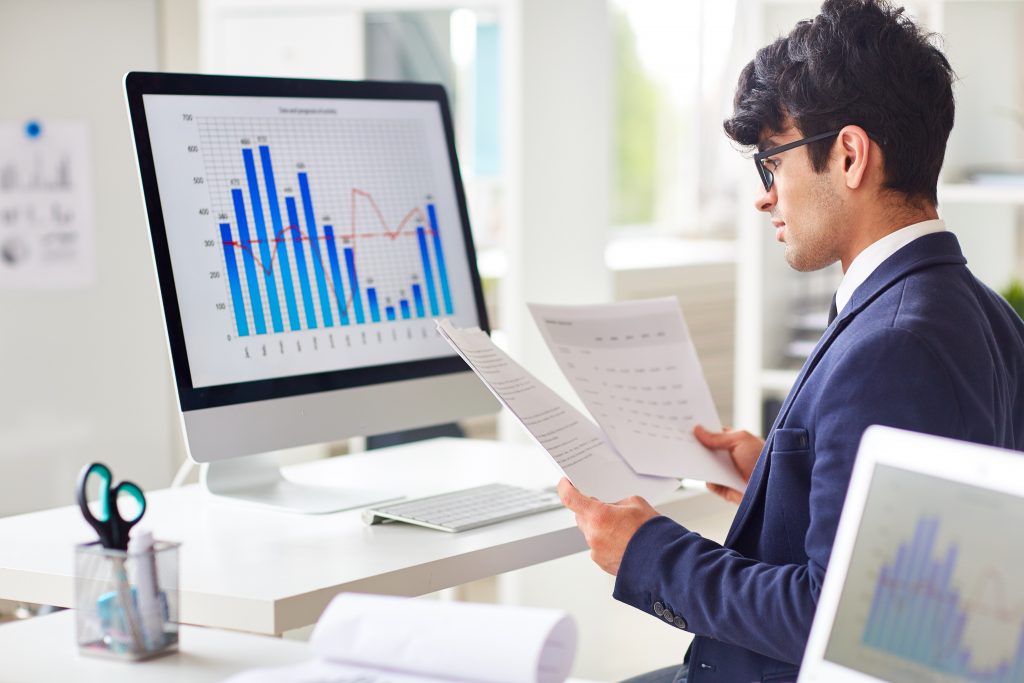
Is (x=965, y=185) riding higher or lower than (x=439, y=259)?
higher

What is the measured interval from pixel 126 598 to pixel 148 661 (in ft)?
0.21

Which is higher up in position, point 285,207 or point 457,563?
point 285,207

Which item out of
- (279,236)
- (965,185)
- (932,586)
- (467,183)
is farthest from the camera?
(467,183)

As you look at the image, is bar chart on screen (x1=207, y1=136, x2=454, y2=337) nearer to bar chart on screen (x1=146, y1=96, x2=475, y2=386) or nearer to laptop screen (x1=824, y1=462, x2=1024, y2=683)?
bar chart on screen (x1=146, y1=96, x2=475, y2=386)

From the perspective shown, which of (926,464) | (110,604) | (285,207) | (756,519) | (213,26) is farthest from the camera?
(213,26)

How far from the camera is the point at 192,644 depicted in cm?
111

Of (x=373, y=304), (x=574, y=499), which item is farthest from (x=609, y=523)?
(x=373, y=304)

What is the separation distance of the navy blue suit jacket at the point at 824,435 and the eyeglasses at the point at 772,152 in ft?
0.49

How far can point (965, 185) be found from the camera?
9.50 ft

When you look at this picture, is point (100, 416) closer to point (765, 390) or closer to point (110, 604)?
point (765, 390)

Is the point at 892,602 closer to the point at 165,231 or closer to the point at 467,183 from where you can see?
the point at 165,231

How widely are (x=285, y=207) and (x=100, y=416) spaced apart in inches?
65.7

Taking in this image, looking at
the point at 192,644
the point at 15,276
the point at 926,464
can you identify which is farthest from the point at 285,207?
the point at 15,276

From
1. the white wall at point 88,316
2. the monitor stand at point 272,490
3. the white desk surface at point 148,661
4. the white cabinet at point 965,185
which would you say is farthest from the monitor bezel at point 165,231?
the white wall at point 88,316
